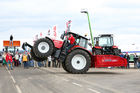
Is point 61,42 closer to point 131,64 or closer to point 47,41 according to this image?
point 47,41

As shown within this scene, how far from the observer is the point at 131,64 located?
116 feet

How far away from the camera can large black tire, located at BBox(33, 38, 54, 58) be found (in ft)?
66.0

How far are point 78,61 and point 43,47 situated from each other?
8.35 ft

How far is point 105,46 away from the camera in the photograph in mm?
21891

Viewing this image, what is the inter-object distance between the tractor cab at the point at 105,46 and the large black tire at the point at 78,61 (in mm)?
1167

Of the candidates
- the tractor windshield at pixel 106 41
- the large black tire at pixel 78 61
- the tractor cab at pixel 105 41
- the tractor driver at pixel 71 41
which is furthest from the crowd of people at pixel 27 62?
the large black tire at pixel 78 61

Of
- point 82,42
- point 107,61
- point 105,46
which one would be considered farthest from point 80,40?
point 107,61

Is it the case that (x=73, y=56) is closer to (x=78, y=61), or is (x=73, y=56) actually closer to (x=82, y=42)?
(x=78, y=61)

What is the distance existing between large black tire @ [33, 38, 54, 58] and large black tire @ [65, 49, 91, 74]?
135 cm

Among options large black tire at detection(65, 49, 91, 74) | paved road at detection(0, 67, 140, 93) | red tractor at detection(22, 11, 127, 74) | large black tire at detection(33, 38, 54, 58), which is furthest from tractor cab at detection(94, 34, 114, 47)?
paved road at detection(0, 67, 140, 93)

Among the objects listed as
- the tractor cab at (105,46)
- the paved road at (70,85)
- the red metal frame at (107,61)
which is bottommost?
the paved road at (70,85)

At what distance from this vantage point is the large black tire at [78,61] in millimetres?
20047

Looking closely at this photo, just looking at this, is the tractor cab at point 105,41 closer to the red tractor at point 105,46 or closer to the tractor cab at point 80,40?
the red tractor at point 105,46

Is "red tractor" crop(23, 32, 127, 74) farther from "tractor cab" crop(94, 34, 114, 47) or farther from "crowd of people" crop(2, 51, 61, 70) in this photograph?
"crowd of people" crop(2, 51, 61, 70)
